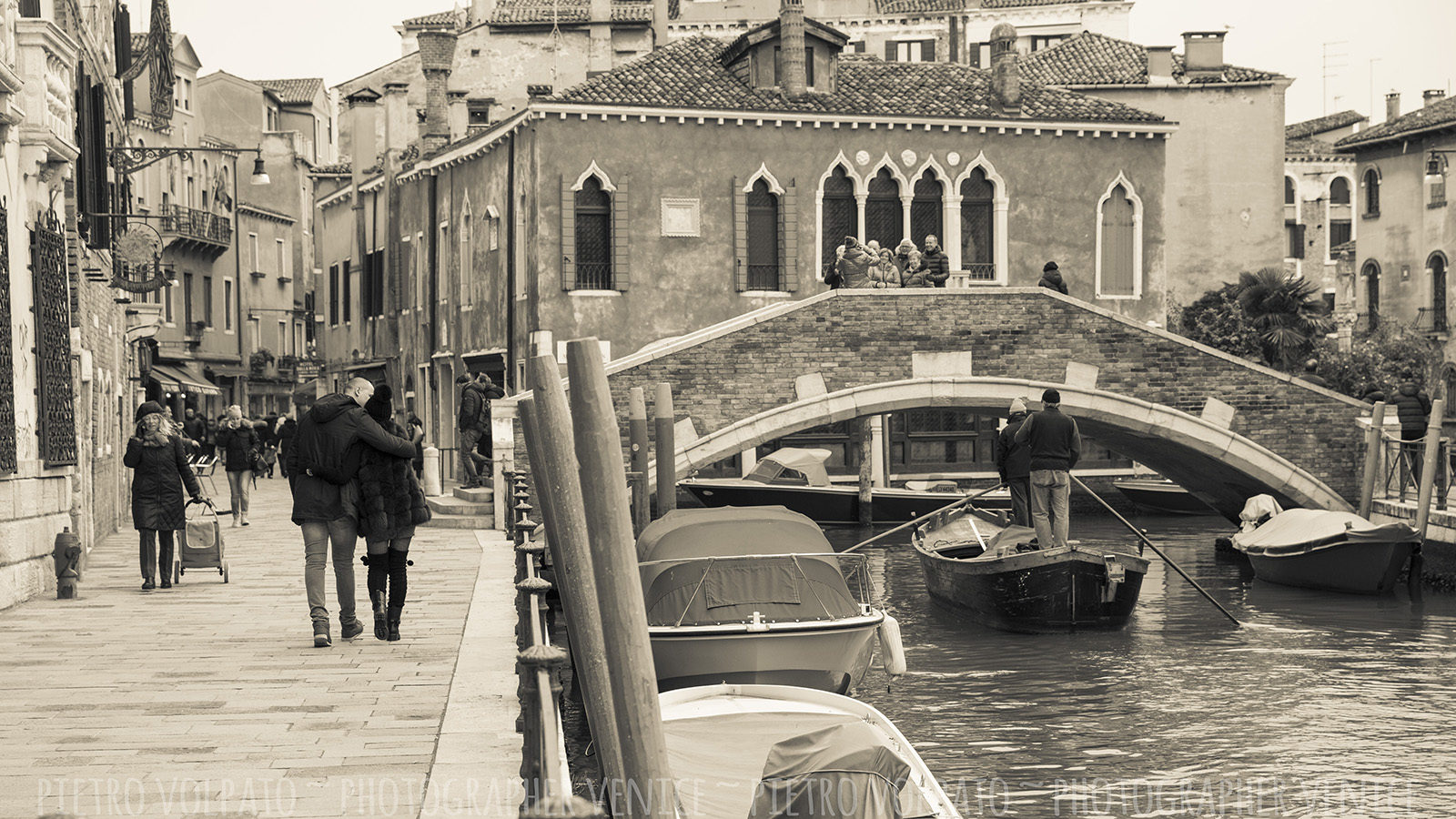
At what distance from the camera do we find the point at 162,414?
1068cm

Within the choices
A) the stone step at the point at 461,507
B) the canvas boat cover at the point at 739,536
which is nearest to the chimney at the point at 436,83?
A: the stone step at the point at 461,507

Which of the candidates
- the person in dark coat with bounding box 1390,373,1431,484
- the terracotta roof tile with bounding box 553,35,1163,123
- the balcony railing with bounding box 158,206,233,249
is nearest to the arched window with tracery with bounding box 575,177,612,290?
the terracotta roof tile with bounding box 553,35,1163,123

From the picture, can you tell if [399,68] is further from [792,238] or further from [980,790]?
[980,790]

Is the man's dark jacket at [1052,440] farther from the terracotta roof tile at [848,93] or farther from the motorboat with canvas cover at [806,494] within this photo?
the motorboat with canvas cover at [806,494]

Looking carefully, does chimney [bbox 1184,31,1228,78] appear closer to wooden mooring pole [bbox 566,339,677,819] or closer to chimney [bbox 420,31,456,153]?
chimney [bbox 420,31,456,153]

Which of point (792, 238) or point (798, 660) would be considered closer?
point (798, 660)

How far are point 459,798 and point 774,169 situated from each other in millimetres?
17306

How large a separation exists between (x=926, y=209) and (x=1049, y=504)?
9506 mm

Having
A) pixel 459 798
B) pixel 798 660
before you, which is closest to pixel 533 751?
pixel 459 798

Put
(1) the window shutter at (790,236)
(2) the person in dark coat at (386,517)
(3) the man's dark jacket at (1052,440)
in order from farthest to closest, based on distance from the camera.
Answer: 1. (1) the window shutter at (790,236)
2. (3) the man's dark jacket at (1052,440)
3. (2) the person in dark coat at (386,517)

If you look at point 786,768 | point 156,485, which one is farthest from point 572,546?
point 156,485

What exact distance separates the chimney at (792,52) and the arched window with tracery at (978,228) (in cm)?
258

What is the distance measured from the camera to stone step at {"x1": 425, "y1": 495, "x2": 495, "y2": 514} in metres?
17.4

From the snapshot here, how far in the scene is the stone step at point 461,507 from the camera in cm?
1744
